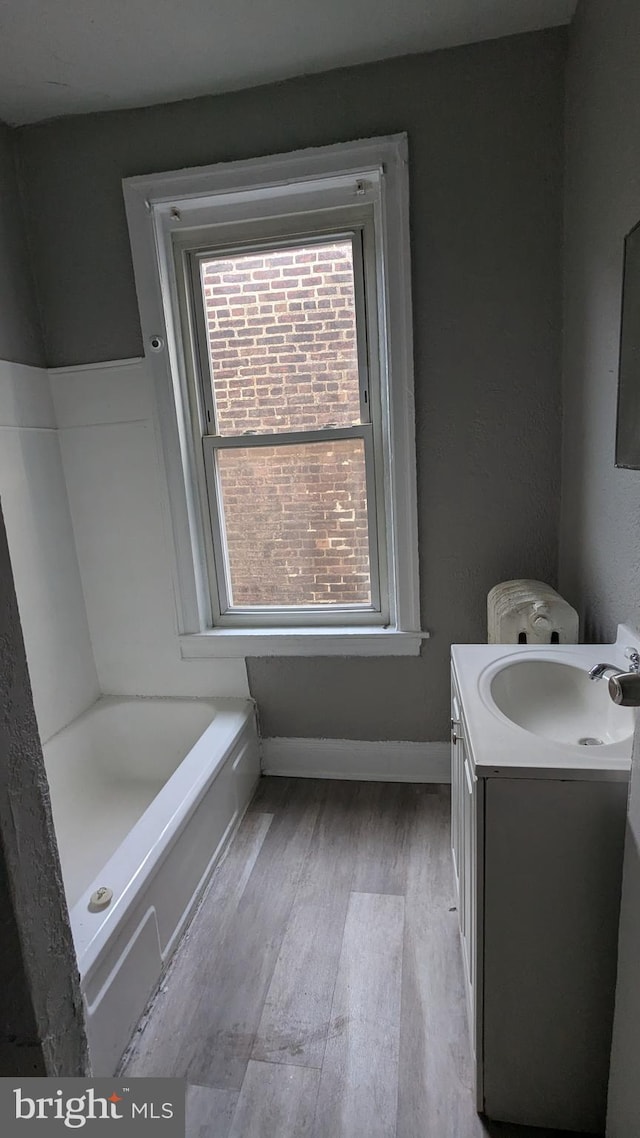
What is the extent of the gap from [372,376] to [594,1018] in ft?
6.31

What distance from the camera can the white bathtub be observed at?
1.38 metres

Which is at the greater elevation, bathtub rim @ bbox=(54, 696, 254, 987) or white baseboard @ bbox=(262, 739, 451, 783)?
bathtub rim @ bbox=(54, 696, 254, 987)

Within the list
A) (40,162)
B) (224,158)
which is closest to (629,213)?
(224,158)

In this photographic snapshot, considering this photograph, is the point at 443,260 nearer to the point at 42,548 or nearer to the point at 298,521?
the point at 298,521

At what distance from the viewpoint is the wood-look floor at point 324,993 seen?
1269 millimetres

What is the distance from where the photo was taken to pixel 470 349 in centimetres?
200

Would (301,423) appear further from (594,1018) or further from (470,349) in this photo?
(594,1018)

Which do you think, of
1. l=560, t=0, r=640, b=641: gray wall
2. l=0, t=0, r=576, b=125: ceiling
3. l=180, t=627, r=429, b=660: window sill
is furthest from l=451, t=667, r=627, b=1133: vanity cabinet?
l=0, t=0, r=576, b=125: ceiling

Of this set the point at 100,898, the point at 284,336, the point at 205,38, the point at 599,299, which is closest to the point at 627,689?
the point at 599,299

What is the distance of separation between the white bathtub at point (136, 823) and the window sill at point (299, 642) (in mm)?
231

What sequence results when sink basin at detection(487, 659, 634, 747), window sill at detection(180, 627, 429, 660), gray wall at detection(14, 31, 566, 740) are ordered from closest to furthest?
sink basin at detection(487, 659, 634, 747)
gray wall at detection(14, 31, 566, 740)
window sill at detection(180, 627, 429, 660)

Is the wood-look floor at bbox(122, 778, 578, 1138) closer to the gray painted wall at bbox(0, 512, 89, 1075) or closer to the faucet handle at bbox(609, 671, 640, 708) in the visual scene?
the gray painted wall at bbox(0, 512, 89, 1075)

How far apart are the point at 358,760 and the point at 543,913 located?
4.42ft

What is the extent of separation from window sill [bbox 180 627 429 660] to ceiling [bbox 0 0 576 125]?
6.30ft
